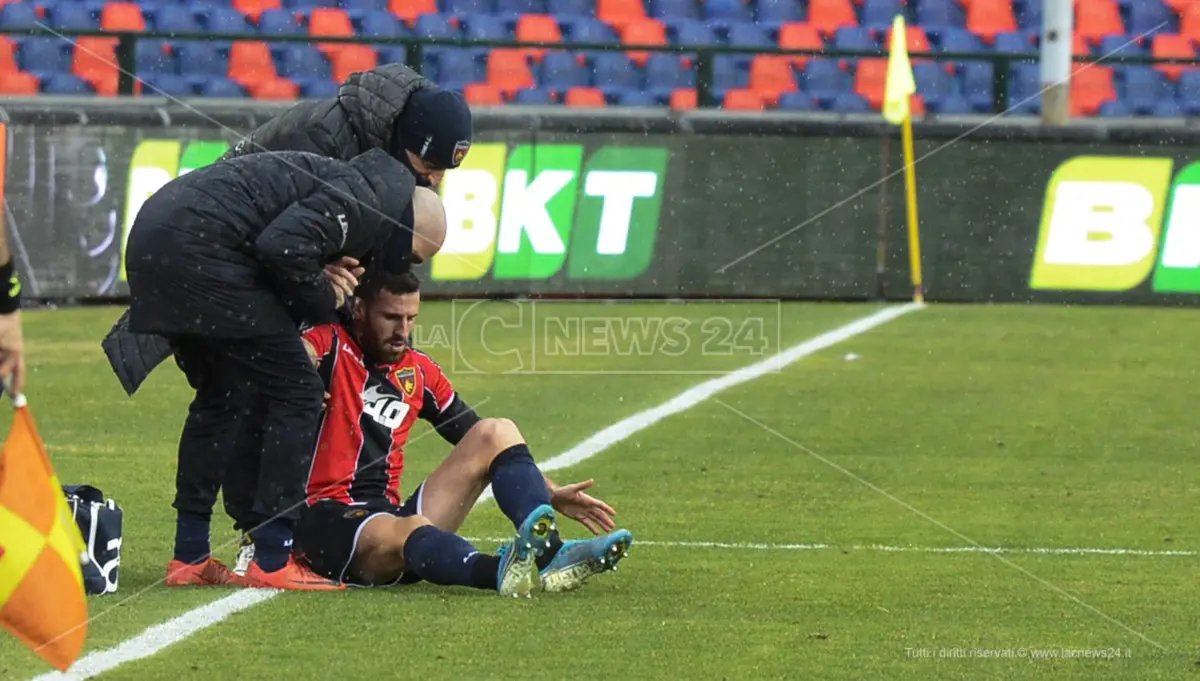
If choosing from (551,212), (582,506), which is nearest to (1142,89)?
(551,212)

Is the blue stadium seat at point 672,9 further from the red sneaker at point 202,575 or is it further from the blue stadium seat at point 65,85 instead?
the red sneaker at point 202,575

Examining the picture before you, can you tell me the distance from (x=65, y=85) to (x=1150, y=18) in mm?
11893

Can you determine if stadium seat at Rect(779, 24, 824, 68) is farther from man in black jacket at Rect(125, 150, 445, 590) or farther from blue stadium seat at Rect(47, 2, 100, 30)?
man in black jacket at Rect(125, 150, 445, 590)

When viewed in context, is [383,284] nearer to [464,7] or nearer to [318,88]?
[318,88]

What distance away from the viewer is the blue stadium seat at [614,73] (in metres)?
20.1

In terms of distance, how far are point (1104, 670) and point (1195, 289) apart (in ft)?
36.7

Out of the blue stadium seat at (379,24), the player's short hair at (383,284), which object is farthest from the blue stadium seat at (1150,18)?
the player's short hair at (383,284)

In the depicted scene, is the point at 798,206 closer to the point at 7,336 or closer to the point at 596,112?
the point at 596,112

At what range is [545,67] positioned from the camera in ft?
64.4

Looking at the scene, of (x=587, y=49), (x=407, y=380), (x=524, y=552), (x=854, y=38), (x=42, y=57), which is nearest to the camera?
(x=524, y=552)

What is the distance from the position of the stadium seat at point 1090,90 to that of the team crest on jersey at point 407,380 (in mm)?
14236

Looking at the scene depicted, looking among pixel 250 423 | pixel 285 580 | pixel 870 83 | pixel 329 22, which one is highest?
pixel 250 423

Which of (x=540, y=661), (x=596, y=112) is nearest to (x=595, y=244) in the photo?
(x=596, y=112)

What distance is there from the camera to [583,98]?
64.9 feet
